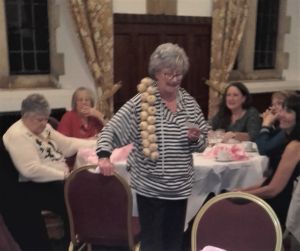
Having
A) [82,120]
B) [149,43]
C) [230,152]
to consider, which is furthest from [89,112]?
[149,43]

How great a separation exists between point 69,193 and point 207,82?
145 inches

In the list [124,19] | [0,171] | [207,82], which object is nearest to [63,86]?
[124,19]

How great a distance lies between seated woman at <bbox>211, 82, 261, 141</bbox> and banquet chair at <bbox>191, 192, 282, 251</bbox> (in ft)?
5.92

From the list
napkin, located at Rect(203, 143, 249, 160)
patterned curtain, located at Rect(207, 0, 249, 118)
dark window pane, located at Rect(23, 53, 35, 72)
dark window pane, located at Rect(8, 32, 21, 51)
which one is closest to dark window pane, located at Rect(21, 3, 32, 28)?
dark window pane, located at Rect(8, 32, 21, 51)

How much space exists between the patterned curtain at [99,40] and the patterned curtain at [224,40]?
1.37 meters

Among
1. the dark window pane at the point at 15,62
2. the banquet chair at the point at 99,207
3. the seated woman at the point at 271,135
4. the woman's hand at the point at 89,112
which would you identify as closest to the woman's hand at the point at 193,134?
the banquet chair at the point at 99,207

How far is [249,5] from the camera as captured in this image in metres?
5.76

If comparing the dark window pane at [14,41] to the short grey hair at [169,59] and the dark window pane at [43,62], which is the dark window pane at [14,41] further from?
the short grey hair at [169,59]

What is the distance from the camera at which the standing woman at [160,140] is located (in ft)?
6.56

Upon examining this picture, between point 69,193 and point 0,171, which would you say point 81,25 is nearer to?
point 0,171

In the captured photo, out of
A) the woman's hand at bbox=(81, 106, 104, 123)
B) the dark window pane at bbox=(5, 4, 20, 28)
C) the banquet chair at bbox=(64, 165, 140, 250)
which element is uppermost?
the dark window pane at bbox=(5, 4, 20, 28)

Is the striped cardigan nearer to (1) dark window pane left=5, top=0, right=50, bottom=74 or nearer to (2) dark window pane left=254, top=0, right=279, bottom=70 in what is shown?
(1) dark window pane left=5, top=0, right=50, bottom=74

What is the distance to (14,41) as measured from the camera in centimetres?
476

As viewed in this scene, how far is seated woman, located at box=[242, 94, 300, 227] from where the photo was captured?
8.26 ft
